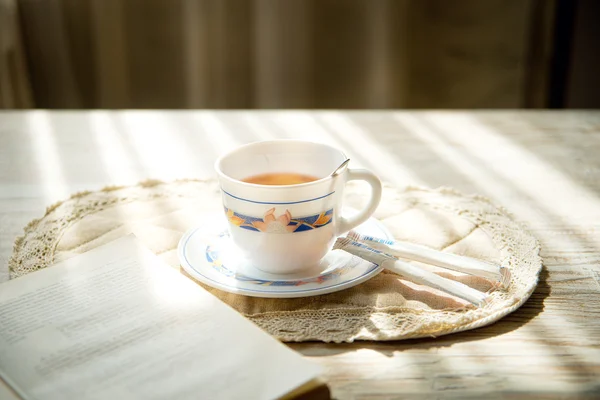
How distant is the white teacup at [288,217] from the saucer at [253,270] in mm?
16

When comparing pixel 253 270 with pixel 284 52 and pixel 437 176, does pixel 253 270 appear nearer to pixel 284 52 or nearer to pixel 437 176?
pixel 437 176

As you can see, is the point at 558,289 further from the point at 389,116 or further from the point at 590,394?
the point at 389,116

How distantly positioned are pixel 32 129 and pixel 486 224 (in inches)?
30.9

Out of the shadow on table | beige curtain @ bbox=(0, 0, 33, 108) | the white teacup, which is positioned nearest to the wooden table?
the shadow on table

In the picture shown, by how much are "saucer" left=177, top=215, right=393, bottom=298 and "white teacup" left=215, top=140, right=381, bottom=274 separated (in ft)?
0.05

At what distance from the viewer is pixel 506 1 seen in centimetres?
214

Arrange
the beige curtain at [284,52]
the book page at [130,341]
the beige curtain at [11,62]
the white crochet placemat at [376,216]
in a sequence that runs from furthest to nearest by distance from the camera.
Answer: the beige curtain at [284,52], the beige curtain at [11,62], the white crochet placemat at [376,216], the book page at [130,341]

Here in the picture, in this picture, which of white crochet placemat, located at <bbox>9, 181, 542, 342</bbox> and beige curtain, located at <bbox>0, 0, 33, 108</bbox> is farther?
beige curtain, located at <bbox>0, 0, 33, 108</bbox>

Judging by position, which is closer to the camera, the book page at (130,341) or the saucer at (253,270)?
the book page at (130,341)

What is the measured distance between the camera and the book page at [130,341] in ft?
1.65

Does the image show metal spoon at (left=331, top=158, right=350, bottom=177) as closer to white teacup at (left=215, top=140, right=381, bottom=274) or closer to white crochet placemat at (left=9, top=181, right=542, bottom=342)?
white teacup at (left=215, top=140, right=381, bottom=274)

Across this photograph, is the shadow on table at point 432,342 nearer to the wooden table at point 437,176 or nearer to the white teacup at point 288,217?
the wooden table at point 437,176

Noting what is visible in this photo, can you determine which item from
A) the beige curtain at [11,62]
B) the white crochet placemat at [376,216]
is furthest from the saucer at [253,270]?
the beige curtain at [11,62]

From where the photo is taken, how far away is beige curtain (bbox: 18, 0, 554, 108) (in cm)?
206
